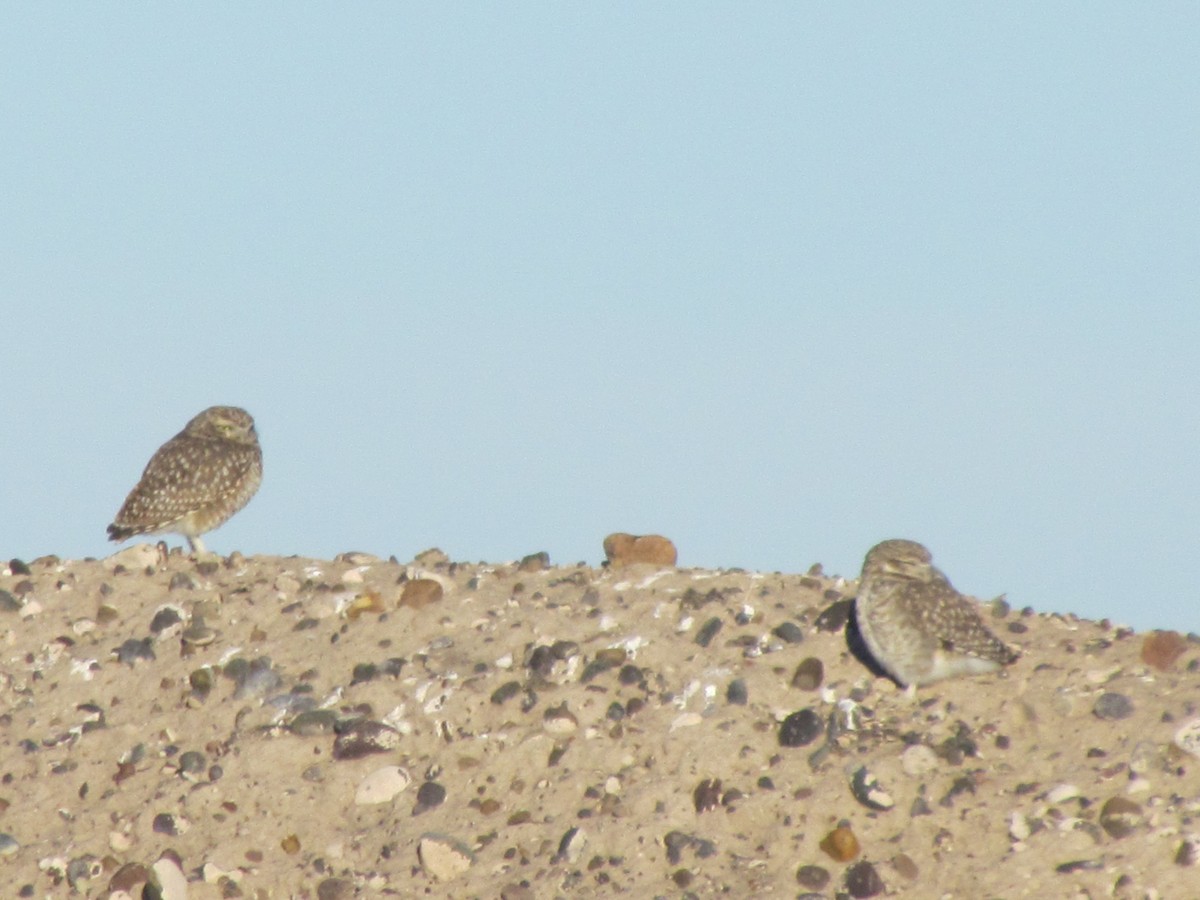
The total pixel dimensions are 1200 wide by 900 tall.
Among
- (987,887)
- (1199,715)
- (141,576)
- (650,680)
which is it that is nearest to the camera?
(987,887)

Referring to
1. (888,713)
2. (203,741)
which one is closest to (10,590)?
(203,741)

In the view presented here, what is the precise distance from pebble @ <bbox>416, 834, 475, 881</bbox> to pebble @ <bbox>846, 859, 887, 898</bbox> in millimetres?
2199

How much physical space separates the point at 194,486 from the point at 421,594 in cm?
373

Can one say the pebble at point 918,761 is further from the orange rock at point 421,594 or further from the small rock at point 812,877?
the orange rock at point 421,594

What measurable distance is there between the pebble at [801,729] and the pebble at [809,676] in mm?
390

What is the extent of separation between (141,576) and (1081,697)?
7378mm

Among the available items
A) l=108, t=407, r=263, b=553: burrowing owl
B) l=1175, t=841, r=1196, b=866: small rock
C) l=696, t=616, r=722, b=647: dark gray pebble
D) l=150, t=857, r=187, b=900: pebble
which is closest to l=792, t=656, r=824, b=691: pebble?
l=696, t=616, r=722, b=647: dark gray pebble

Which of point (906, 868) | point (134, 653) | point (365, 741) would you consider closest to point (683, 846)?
point (906, 868)

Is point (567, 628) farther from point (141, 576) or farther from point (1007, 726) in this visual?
point (141, 576)

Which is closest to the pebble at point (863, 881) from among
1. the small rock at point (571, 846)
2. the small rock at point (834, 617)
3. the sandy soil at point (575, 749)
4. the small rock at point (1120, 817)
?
the sandy soil at point (575, 749)

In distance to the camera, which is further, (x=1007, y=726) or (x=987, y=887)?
(x=1007, y=726)

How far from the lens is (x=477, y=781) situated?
1072 centimetres

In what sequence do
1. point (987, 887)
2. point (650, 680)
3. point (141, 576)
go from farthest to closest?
point (141, 576) → point (650, 680) → point (987, 887)

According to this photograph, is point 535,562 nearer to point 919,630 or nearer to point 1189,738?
point 919,630
